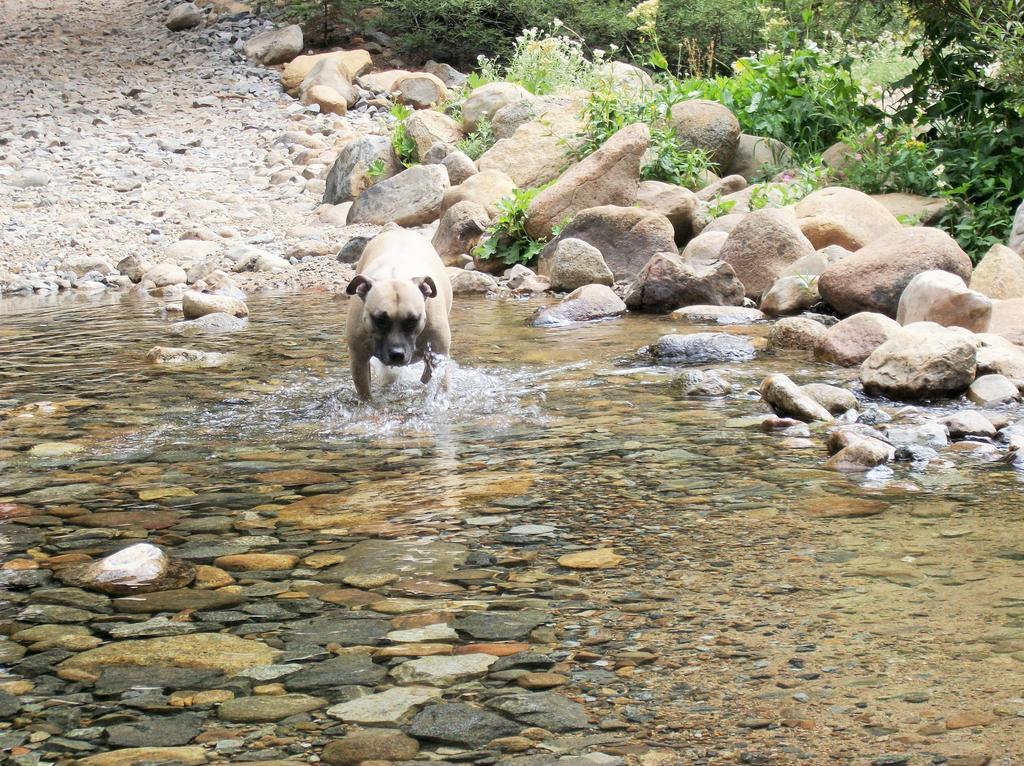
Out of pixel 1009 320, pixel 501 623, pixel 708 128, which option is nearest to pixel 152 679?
pixel 501 623

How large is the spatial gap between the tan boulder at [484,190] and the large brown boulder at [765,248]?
3.89 meters

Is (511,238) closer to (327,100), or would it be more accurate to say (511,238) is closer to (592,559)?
(592,559)

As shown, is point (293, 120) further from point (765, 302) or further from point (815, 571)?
point (815, 571)

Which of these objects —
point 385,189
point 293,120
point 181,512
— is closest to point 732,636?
point 181,512

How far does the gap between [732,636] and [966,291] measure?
17.3 feet

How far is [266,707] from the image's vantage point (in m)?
2.81

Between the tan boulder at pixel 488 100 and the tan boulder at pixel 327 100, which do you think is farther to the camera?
the tan boulder at pixel 327 100

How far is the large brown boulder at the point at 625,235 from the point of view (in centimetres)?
1143

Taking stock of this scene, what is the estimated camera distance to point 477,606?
3.46 metres

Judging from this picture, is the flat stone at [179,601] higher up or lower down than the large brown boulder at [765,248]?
lower down

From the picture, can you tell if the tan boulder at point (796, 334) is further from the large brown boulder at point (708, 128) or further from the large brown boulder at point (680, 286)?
the large brown boulder at point (708, 128)

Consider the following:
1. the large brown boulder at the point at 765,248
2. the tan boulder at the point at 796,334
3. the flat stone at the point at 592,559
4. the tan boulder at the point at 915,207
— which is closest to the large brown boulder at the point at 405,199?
the large brown boulder at the point at 765,248

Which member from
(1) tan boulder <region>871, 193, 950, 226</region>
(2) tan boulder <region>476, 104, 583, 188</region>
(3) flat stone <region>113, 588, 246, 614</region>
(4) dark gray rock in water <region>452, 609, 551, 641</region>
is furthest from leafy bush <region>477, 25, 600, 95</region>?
(4) dark gray rock in water <region>452, 609, 551, 641</region>

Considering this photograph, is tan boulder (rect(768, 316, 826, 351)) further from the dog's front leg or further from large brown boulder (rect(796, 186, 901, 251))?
the dog's front leg
